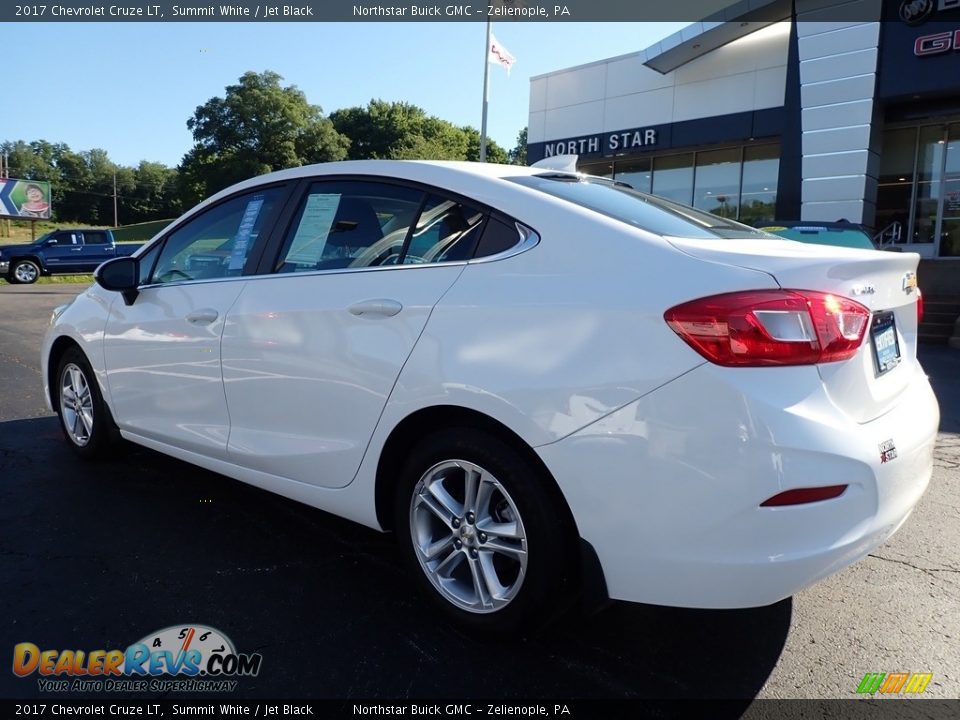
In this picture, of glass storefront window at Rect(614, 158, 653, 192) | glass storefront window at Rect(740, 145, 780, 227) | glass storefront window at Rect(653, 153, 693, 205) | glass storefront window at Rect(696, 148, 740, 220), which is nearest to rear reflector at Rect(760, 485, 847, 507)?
glass storefront window at Rect(740, 145, 780, 227)

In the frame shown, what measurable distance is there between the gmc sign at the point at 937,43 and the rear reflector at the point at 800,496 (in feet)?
50.5

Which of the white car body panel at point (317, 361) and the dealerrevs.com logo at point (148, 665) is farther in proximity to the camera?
the white car body panel at point (317, 361)

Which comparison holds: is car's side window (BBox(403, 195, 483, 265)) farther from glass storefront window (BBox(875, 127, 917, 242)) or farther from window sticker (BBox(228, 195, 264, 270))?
glass storefront window (BBox(875, 127, 917, 242))

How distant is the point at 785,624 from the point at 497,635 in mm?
1067

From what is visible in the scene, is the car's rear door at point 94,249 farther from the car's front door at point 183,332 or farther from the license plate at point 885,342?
the license plate at point 885,342

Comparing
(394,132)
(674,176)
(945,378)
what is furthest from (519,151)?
(945,378)

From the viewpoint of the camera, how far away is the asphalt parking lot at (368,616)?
7.24ft

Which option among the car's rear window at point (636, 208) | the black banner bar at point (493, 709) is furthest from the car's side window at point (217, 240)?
the black banner bar at point (493, 709)

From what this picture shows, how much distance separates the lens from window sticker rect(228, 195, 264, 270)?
329 centimetres

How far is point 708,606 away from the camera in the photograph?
197cm

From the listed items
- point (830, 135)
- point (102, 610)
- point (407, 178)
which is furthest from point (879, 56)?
point (102, 610)

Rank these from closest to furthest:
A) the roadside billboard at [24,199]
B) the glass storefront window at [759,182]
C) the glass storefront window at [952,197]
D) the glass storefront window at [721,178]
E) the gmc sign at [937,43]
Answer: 1. the gmc sign at [937,43]
2. the glass storefront window at [952,197]
3. the glass storefront window at [759,182]
4. the glass storefront window at [721,178]
5. the roadside billboard at [24,199]

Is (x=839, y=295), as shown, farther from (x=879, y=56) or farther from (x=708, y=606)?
(x=879, y=56)

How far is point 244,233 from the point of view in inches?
131
